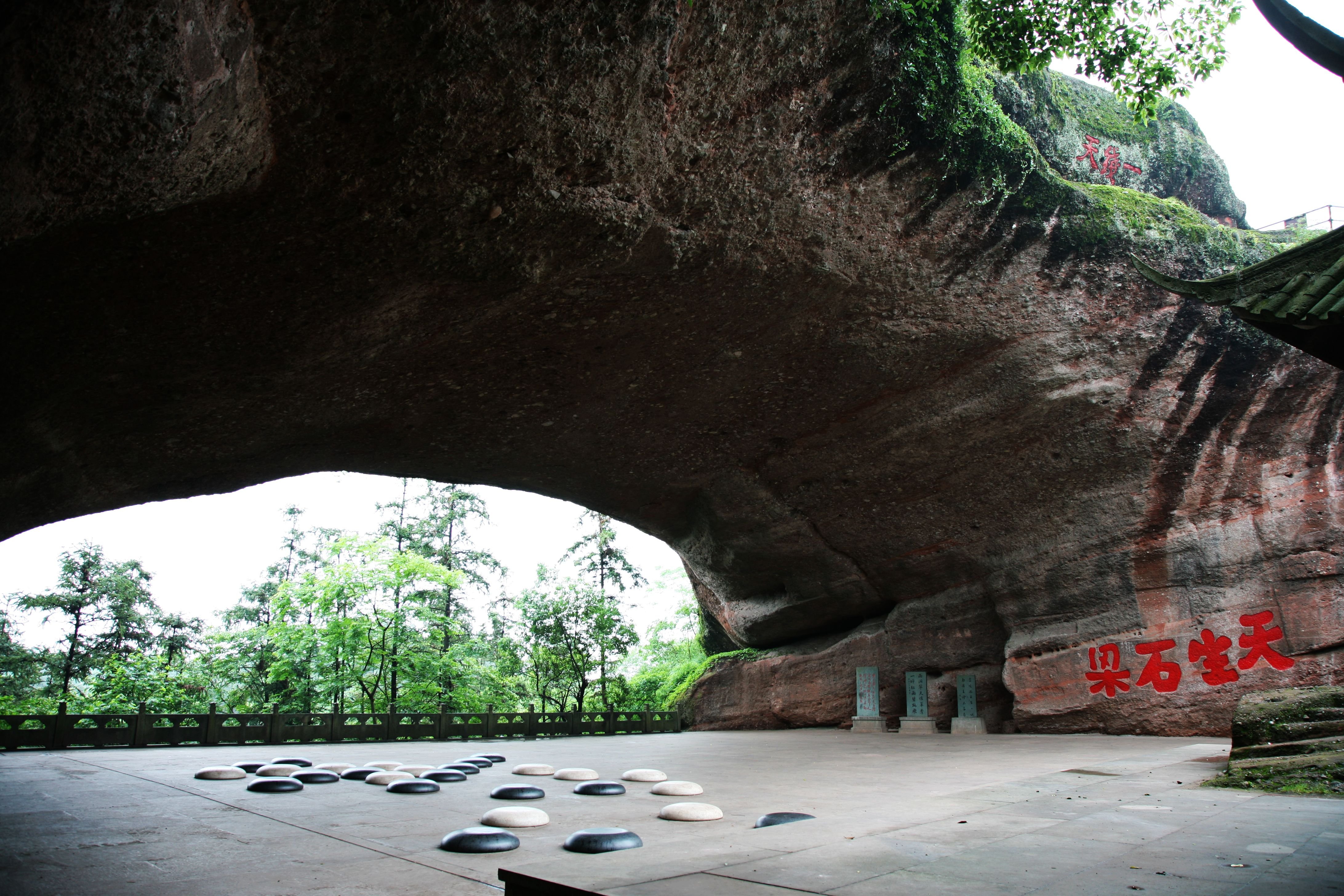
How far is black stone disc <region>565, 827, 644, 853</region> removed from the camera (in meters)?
3.52

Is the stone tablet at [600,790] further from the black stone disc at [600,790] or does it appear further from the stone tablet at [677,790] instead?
the stone tablet at [677,790]

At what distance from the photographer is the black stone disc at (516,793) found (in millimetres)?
5523

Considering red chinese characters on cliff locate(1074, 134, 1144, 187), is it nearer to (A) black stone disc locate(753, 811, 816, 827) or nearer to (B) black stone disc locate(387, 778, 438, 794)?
(A) black stone disc locate(753, 811, 816, 827)

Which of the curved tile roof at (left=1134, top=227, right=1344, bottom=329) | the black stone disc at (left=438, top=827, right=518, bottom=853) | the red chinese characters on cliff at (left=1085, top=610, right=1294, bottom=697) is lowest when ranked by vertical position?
the black stone disc at (left=438, top=827, right=518, bottom=853)

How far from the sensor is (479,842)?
12.3 feet

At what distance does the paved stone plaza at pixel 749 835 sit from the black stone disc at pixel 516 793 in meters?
0.11

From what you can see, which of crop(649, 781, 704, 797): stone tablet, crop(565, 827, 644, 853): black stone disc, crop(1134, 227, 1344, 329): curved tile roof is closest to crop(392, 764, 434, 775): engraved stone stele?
crop(649, 781, 704, 797): stone tablet

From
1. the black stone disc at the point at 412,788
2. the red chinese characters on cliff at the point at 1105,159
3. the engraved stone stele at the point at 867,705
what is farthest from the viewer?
the engraved stone stele at the point at 867,705

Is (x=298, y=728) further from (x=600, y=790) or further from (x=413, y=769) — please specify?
(x=600, y=790)

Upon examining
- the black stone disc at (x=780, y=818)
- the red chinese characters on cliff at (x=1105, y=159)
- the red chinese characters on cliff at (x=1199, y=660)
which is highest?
the red chinese characters on cliff at (x=1105, y=159)

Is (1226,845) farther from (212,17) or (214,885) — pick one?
(212,17)

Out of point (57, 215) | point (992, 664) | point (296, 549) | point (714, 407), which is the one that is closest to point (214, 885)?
point (57, 215)

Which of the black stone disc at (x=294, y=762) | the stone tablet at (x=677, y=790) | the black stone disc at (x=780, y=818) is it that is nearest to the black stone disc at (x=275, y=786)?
the black stone disc at (x=294, y=762)

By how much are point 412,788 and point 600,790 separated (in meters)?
1.52
